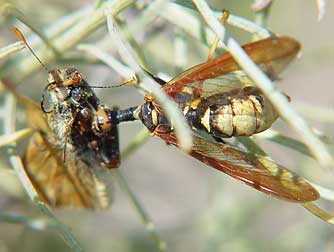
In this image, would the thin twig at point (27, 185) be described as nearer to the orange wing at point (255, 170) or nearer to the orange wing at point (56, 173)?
the orange wing at point (56, 173)

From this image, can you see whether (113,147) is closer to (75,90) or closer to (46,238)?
(75,90)

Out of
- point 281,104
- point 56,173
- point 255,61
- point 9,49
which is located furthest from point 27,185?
point 281,104

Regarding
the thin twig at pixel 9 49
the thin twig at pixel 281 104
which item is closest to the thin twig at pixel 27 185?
the thin twig at pixel 9 49

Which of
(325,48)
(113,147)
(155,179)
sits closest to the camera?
(113,147)

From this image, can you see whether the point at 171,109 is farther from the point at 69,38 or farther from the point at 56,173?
the point at 56,173

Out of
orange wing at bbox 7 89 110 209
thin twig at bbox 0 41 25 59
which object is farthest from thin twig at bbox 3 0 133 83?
thin twig at bbox 0 41 25 59

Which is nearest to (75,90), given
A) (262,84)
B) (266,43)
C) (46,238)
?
(266,43)

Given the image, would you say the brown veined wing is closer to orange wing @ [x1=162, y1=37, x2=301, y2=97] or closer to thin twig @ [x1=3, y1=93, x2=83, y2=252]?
thin twig @ [x1=3, y1=93, x2=83, y2=252]

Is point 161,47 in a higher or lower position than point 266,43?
lower
